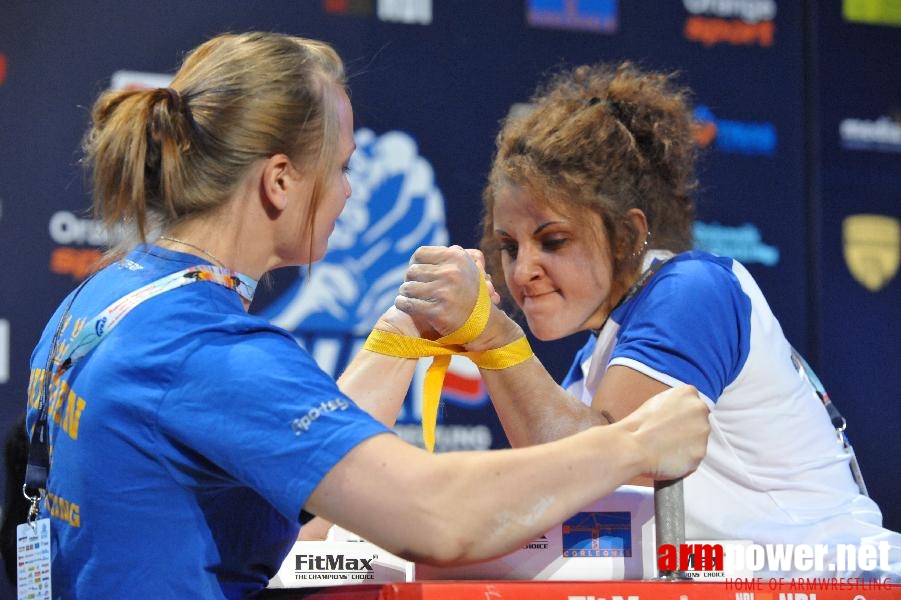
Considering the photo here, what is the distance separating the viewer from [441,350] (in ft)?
5.23

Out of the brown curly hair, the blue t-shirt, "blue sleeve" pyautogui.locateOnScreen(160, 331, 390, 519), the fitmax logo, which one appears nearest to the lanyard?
the blue t-shirt

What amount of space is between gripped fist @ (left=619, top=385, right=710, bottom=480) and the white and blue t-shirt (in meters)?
0.41

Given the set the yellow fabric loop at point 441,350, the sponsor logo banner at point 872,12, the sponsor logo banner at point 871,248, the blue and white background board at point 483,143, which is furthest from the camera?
the sponsor logo banner at point 872,12

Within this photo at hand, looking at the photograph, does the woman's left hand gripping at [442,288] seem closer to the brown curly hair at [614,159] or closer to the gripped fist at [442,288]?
the gripped fist at [442,288]

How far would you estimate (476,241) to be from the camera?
3074 mm

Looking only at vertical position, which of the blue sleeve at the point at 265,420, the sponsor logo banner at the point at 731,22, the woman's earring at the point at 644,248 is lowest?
the blue sleeve at the point at 265,420

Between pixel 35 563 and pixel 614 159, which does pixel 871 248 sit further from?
pixel 35 563

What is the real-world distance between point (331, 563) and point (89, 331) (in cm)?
37

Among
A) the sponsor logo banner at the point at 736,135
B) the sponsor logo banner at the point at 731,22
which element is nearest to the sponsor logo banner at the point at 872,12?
the sponsor logo banner at the point at 731,22

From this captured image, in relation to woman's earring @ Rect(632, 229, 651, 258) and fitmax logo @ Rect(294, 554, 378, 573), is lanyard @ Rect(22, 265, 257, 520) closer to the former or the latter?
fitmax logo @ Rect(294, 554, 378, 573)

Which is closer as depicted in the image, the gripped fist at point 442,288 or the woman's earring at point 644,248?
the gripped fist at point 442,288

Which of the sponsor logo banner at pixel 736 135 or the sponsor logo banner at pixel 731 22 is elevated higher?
the sponsor logo banner at pixel 731 22

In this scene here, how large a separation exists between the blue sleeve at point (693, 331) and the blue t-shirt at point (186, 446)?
65 centimetres

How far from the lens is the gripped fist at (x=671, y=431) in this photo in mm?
1138
